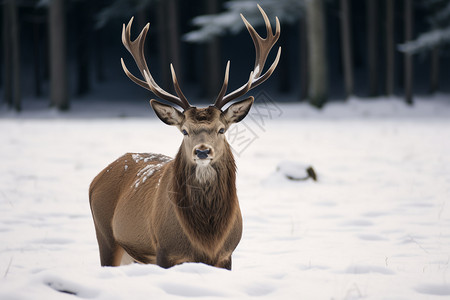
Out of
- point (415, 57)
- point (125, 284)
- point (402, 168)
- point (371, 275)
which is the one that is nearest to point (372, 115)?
point (402, 168)

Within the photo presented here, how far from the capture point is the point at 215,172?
163 inches

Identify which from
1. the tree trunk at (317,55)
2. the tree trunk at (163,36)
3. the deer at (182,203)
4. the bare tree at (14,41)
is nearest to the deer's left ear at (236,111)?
the deer at (182,203)

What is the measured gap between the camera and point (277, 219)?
6.45 m

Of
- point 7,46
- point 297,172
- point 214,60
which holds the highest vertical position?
point 297,172

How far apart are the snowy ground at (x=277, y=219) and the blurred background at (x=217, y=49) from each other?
7496mm

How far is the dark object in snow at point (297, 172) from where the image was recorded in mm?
8508

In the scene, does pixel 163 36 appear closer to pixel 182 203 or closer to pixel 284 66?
Answer: pixel 284 66

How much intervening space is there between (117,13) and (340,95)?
13994mm

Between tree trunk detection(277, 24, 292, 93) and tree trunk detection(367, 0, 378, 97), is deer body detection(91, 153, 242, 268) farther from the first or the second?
tree trunk detection(277, 24, 292, 93)

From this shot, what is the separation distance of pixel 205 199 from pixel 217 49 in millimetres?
20968

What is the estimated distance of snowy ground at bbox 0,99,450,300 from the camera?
341 centimetres

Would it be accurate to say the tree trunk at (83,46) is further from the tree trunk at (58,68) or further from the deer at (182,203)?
the deer at (182,203)

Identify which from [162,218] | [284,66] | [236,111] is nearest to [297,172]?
[236,111]

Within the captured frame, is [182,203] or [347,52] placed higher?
[182,203]
